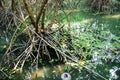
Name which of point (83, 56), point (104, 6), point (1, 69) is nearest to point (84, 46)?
point (83, 56)

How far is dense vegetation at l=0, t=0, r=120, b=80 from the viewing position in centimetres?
485

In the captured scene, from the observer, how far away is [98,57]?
5.51 m

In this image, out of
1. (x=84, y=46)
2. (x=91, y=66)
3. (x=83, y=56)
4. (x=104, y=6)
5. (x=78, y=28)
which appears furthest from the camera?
(x=104, y=6)

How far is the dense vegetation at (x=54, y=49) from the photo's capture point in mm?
4848

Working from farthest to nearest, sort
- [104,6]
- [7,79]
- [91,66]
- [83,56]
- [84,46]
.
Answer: [104,6], [84,46], [83,56], [91,66], [7,79]

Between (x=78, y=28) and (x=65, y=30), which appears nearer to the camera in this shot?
(x=65, y=30)

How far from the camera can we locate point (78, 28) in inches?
301

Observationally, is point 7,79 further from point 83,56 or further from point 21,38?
point 21,38

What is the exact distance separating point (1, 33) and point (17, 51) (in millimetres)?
2062

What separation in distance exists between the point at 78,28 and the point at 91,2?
164 inches

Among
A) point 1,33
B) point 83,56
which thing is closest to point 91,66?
point 83,56

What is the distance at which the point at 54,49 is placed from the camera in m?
5.57

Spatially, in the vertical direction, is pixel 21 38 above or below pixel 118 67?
above

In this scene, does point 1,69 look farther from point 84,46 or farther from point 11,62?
point 84,46
